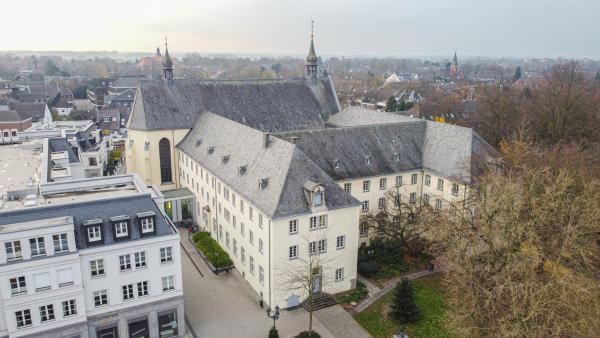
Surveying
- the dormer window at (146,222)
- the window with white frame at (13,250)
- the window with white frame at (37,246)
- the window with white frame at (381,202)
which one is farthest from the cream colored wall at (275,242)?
the window with white frame at (13,250)

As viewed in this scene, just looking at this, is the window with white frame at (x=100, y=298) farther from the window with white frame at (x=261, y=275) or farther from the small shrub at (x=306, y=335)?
the small shrub at (x=306, y=335)

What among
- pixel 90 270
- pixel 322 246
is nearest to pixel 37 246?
pixel 90 270

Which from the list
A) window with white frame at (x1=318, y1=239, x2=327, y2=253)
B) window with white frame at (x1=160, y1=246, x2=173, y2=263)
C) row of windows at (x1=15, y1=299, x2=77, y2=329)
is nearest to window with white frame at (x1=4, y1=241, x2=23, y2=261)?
row of windows at (x1=15, y1=299, x2=77, y2=329)

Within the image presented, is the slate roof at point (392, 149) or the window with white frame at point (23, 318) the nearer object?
the window with white frame at point (23, 318)

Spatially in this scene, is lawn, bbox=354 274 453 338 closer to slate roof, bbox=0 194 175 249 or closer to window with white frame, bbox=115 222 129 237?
slate roof, bbox=0 194 175 249

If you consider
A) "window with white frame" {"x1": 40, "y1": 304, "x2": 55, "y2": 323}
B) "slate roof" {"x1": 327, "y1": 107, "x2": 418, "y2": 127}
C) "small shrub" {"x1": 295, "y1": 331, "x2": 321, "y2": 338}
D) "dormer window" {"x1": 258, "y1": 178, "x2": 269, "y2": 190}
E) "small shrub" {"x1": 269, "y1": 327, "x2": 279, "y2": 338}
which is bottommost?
"small shrub" {"x1": 295, "y1": 331, "x2": 321, "y2": 338}

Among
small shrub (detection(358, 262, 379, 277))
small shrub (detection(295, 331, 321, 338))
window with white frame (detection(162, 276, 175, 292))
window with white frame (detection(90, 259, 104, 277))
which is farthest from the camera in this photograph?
small shrub (detection(358, 262, 379, 277))

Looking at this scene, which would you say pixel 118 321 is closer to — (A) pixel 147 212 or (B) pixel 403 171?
(A) pixel 147 212
